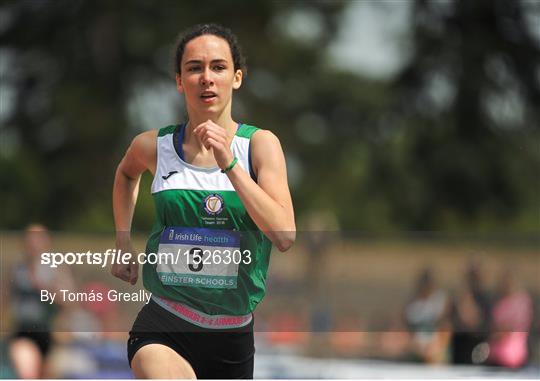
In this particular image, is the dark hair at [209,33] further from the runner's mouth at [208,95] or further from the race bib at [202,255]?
the race bib at [202,255]

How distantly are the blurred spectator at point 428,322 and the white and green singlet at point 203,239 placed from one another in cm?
548

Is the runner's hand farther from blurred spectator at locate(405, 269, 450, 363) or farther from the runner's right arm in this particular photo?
blurred spectator at locate(405, 269, 450, 363)

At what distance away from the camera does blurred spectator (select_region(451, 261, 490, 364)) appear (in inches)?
348

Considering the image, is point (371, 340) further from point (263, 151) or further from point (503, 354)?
point (263, 151)

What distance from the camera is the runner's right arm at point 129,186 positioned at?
390cm

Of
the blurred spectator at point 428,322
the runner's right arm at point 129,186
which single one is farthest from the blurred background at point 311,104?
the runner's right arm at point 129,186

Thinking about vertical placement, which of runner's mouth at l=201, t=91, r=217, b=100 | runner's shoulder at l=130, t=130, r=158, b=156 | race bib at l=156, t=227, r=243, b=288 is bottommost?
race bib at l=156, t=227, r=243, b=288

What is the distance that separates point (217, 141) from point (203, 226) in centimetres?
33

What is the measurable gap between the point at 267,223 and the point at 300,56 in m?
23.7

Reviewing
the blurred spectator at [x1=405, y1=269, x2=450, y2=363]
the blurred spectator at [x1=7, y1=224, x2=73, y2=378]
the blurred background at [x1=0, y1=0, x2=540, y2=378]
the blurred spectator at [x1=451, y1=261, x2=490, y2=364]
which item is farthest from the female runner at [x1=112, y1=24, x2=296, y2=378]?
the blurred background at [x1=0, y1=0, x2=540, y2=378]

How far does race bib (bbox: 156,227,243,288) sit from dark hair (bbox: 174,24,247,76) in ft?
1.67

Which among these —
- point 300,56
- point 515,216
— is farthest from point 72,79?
point 515,216

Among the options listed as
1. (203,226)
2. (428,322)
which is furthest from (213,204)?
(428,322)

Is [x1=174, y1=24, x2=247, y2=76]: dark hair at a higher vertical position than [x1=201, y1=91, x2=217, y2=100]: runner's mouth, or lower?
higher
